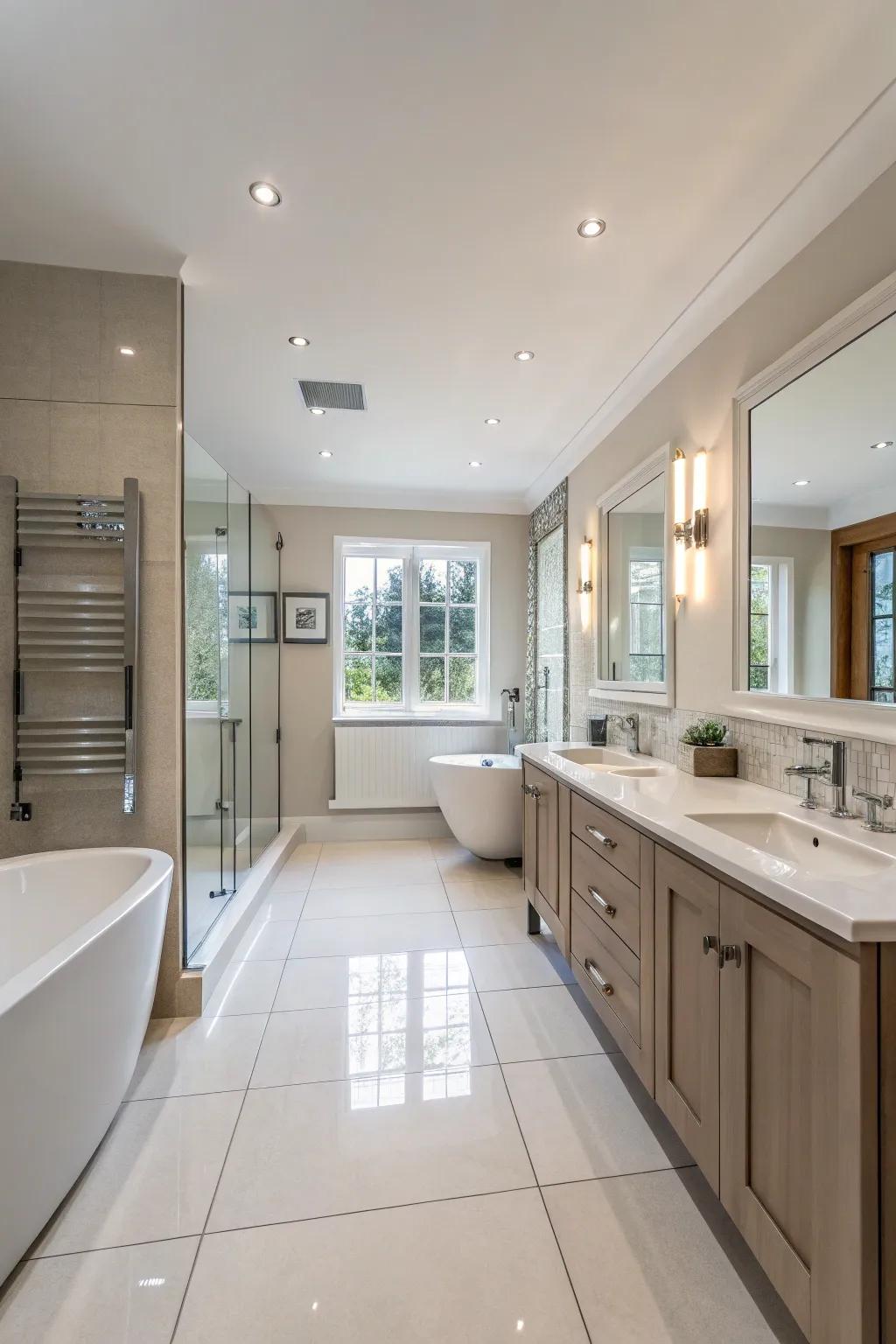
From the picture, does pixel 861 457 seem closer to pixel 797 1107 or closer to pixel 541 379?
pixel 797 1107

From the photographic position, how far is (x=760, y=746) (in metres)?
1.88

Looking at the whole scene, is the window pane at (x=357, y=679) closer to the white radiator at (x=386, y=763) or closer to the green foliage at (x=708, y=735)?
the white radiator at (x=386, y=763)

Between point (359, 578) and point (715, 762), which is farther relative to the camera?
point (359, 578)

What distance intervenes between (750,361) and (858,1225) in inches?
82.2

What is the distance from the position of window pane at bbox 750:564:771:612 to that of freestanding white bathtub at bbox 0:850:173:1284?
1.99 metres

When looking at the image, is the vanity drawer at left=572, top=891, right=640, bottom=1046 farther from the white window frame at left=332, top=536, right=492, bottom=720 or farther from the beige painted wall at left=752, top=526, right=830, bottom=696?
the white window frame at left=332, top=536, right=492, bottom=720

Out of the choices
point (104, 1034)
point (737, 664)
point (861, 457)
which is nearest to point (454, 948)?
point (104, 1034)

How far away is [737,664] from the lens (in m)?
1.98

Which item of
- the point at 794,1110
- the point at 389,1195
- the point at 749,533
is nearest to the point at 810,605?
the point at 749,533

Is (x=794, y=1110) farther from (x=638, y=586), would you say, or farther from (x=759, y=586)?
(x=638, y=586)

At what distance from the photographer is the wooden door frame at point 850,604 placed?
1425 mm

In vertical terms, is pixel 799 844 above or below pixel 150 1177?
above

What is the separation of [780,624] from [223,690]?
2330 millimetres

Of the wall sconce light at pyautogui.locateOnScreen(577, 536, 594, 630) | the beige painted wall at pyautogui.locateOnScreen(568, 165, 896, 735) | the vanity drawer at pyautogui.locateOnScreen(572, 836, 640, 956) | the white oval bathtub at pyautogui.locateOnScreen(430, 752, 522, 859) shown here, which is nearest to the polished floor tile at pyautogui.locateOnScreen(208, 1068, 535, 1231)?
the vanity drawer at pyautogui.locateOnScreen(572, 836, 640, 956)
